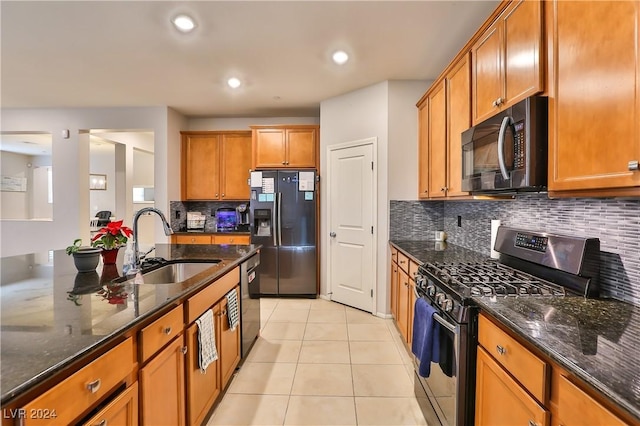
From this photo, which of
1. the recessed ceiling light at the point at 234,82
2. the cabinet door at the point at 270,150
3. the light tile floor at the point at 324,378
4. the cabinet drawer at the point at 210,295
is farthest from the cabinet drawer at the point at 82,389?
the cabinet door at the point at 270,150

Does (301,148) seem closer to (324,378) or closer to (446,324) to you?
(324,378)

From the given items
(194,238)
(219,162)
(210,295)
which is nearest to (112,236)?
(210,295)

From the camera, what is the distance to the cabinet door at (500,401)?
961 mm

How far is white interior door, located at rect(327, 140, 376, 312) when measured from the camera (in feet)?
12.0

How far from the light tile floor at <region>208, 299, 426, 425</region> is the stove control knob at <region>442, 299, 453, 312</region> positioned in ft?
2.91

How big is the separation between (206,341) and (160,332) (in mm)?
465

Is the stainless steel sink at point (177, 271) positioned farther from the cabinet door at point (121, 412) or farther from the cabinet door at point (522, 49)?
the cabinet door at point (522, 49)

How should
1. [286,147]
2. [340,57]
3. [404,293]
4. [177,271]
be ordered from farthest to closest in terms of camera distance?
[286,147] → [340,57] → [404,293] → [177,271]

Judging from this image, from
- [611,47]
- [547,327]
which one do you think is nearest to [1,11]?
[611,47]

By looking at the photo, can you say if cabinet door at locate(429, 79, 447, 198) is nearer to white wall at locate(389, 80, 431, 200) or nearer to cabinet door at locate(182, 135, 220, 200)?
white wall at locate(389, 80, 431, 200)

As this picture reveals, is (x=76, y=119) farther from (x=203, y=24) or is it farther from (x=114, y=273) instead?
(x=114, y=273)

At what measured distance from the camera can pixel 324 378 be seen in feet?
7.55

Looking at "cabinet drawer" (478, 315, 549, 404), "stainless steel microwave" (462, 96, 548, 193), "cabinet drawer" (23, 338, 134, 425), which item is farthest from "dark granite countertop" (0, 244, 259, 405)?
"stainless steel microwave" (462, 96, 548, 193)

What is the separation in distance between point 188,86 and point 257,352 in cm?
317
